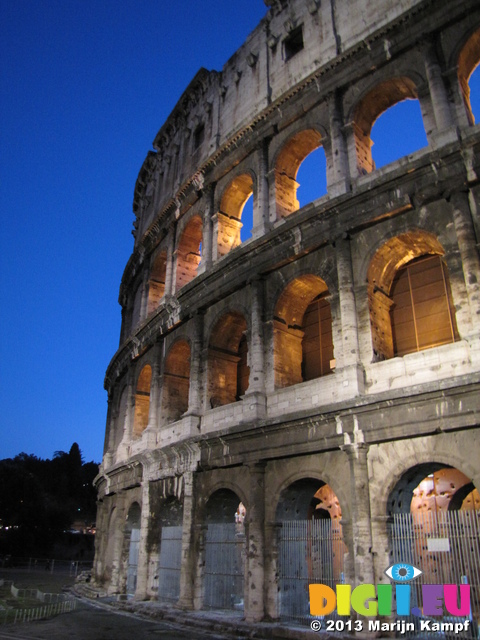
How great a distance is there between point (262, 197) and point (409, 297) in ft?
15.1

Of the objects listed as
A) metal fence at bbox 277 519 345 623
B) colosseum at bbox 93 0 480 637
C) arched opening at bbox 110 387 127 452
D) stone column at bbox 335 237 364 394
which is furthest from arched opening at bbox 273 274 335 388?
arched opening at bbox 110 387 127 452

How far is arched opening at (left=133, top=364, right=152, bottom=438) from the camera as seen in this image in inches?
689

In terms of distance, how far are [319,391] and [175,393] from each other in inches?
251

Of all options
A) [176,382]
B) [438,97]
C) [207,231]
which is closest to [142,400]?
[176,382]

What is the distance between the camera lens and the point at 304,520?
35.2ft

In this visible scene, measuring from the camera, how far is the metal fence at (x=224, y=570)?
1184cm

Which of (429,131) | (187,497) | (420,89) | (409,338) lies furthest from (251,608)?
(420,89)

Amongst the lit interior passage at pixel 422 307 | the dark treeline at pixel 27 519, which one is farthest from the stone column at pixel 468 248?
the dark treeline at pixel 27 519

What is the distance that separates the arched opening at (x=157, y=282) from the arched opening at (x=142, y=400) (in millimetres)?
2407

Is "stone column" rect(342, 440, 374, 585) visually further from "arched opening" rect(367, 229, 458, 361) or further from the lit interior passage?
the lit interior passage

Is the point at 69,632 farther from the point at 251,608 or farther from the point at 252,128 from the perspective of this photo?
the point at 252,128

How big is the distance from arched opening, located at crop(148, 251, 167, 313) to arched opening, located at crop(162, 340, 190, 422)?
3.42 meters

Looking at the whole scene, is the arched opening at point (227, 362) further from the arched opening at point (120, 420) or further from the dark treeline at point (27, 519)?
the dark treeline at point (27, 519)

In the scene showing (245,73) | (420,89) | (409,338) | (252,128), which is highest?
(245,73)
